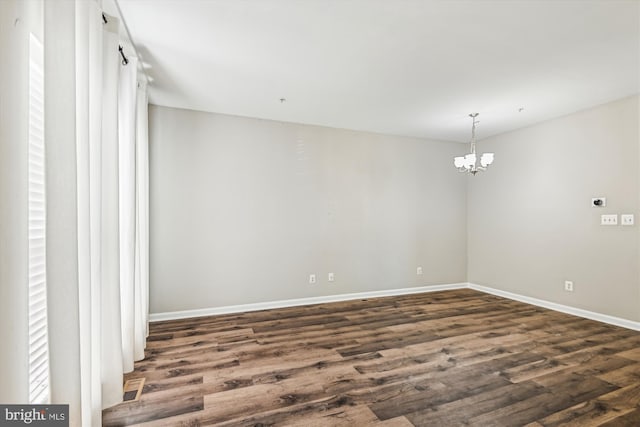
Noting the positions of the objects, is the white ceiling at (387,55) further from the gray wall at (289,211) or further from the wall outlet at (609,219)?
the wall outlet at (609,219)

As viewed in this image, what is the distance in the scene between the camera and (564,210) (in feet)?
13.4

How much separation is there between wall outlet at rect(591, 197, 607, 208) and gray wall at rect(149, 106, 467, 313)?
196 centimetres

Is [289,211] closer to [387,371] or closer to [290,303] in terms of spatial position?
[290,303]

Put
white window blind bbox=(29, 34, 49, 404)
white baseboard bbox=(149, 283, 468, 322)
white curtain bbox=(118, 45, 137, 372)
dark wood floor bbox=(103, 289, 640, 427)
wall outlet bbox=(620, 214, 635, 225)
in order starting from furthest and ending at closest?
white baseboard bbox=(149, 283, 468, 322), wall outlet bbox=(620, 214, 635, 225), white curtain bbox=(118, 45, 137, 372), dark wood floor bbox=(103, 289, 640, 427), white window blind bbox=(29, 34, 49, 404)

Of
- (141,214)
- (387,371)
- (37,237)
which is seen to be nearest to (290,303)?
(387,371)

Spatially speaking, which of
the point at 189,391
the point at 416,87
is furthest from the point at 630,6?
the point at 189,391

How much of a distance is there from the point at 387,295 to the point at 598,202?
314 cm

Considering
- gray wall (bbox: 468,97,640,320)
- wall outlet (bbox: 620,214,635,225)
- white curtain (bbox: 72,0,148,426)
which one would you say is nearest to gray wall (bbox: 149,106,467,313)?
gray wall (bbox: 468,97,640,320)

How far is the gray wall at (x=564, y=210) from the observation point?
11.5 ft

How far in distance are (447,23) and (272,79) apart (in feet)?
5.56

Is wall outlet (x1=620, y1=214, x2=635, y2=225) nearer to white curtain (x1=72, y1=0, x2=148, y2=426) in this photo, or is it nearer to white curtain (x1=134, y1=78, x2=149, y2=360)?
white curtain (x1=72, y1=0, x2=148, y2=426)

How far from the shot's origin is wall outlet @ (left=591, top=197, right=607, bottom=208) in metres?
3.69

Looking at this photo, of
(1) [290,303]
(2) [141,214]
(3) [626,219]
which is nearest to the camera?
(2) [141,214]

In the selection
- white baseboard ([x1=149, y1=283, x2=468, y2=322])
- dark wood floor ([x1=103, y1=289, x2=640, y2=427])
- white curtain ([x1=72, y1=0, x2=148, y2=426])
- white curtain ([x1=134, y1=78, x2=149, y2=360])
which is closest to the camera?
white curtain ([x1=72, y1=0, x2=148, y2=426])
